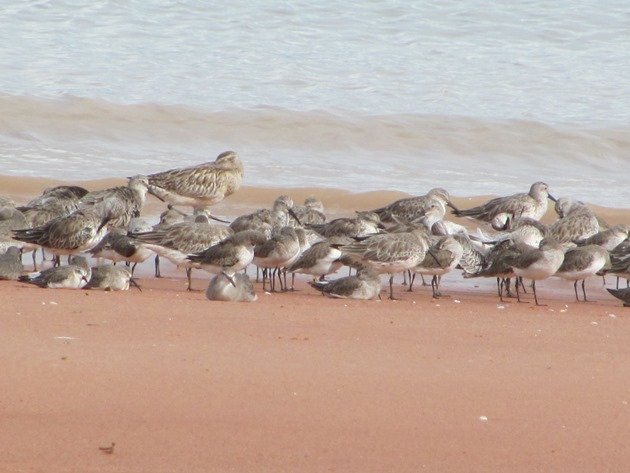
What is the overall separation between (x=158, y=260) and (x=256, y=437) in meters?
6.49

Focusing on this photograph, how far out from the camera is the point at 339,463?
5320mm

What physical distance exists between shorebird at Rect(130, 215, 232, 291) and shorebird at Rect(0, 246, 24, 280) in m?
1.14

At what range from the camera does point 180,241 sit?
1127cm

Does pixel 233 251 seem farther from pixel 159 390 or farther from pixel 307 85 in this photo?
pixel 307 85

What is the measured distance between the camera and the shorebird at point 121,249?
1130cm

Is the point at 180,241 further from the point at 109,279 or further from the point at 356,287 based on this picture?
the point at 356,287

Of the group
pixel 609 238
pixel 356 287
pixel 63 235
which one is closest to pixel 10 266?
pixel 63 235

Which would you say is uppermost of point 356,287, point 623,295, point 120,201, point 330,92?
point 330,92

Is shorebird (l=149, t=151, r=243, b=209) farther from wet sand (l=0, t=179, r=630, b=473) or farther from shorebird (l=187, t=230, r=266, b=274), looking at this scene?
wet sand (l=0, t=179, r=630, b=473)

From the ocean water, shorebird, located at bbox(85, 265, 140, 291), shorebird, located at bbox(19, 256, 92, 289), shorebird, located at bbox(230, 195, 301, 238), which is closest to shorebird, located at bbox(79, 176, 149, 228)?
shorebird, located at bbox(230, 195, 301, 238)

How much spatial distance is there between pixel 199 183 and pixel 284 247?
9.72 feet

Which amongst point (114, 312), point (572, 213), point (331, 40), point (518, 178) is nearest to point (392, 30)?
point (331, 40)

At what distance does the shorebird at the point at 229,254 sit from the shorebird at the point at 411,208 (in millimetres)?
3352

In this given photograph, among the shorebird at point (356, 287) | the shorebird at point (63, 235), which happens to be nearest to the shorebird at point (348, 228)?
the shorebird at point (356, 287)
